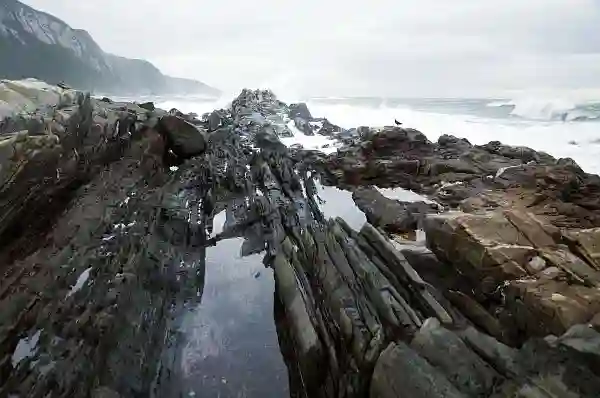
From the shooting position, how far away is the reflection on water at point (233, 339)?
4.45m

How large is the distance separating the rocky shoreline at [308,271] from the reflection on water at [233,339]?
193 millimetres

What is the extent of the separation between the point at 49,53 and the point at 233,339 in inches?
2392

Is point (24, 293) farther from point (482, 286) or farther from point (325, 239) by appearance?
point (482, 286)

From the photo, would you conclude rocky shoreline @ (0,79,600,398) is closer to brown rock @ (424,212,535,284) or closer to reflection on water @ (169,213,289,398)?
brown rock @ (424,212,535,284)

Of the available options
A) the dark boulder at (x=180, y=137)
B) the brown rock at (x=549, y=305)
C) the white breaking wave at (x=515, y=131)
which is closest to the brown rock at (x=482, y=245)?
the brown rock at (x=549, y=305)

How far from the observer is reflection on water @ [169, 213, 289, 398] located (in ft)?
14.6

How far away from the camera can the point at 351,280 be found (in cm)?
502

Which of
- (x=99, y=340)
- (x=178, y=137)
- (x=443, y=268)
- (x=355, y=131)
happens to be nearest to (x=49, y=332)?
(x=99, y=340)

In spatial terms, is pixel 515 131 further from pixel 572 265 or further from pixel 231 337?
pixel 231 337

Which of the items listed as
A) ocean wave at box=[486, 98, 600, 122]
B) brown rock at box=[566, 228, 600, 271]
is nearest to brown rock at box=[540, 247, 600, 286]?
brown rock at box=[566, 228, 600, 271]

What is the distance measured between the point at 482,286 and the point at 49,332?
16.4 ft

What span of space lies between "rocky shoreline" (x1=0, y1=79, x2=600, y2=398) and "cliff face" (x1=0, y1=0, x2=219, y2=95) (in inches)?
1826

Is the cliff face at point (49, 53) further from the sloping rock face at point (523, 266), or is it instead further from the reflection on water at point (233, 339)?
the sloping rock face at point (523, 266)

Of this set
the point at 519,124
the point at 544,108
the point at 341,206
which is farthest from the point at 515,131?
the point at 341,206
